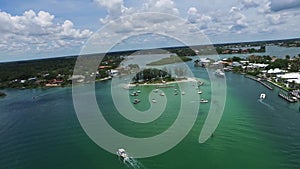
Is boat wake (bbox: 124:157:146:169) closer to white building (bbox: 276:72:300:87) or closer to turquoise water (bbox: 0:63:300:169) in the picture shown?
turquoise water (bbox: 0:63:300:169)

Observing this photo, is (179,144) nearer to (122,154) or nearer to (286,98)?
(122,154)

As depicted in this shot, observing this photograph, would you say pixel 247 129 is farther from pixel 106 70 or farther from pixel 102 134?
pixel 106 70

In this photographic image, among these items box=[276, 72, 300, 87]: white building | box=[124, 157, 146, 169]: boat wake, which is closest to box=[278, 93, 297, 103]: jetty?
box=[276, 72, 300, 87]: white building

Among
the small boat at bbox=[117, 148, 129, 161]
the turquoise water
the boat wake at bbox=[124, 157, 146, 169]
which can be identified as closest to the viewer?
the boat wake at bbox=[124, 157, 146, 169]

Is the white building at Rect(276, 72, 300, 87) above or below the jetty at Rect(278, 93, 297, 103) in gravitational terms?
above

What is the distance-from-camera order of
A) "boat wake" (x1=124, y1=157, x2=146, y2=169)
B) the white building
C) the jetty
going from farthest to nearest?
the white building → the jetty → "boat wake" (x1=124, y1=157, x2=146, y2=169)

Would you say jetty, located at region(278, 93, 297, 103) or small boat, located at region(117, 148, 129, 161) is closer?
small boat, located at region(117, 148, 129, 161)

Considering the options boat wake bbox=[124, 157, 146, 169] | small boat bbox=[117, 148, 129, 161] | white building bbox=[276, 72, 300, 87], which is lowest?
boat wake bbox=[124, 157, 146, 169]

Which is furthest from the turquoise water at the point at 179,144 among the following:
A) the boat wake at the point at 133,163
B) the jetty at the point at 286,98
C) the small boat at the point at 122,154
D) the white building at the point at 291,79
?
the white building at the point at 291,79
